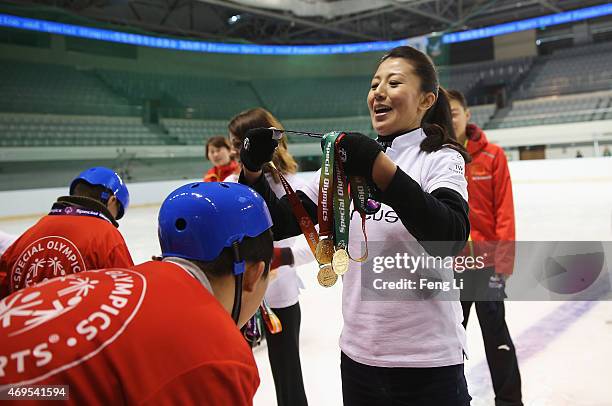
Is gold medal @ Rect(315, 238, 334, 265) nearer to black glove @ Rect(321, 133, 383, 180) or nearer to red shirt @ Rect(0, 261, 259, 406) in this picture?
black glove @ Rect(321, 133, 383, 180)

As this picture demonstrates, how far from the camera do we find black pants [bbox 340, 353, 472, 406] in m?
1.17

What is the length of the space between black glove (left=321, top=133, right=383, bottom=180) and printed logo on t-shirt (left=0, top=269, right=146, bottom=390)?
467mm

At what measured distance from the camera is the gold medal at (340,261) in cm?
110

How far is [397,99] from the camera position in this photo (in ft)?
4.06

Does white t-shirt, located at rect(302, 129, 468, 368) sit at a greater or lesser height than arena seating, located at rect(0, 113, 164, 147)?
lesser

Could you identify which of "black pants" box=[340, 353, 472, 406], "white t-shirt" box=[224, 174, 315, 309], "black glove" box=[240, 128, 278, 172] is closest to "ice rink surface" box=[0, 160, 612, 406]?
"white t-shirt" box=[224, 174, 315, 309]

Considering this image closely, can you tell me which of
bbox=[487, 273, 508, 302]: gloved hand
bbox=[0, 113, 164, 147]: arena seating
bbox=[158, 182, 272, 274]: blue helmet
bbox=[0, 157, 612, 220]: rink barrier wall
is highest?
bbox=[0, 113, 164, 147]: arena seating

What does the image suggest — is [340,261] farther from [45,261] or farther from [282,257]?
[45,261]

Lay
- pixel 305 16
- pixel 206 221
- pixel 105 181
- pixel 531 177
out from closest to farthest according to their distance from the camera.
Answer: pixel 206 221
pixel 105 181
pixel 531 177
pixel 305 16

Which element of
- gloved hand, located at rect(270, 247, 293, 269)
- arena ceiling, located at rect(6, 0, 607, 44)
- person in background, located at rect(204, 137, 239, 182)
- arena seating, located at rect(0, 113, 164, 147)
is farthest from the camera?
arena ceiling, located at rect(6, 0, 607, 44)

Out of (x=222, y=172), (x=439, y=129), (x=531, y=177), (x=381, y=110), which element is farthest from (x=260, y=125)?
(x=531, y=177)

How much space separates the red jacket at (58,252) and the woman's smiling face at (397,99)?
104cm

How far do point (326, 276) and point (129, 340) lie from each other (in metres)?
0.62

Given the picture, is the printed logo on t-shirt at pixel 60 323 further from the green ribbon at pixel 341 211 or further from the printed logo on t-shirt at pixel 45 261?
the printed logo on t-shirt at pixel 45 261
